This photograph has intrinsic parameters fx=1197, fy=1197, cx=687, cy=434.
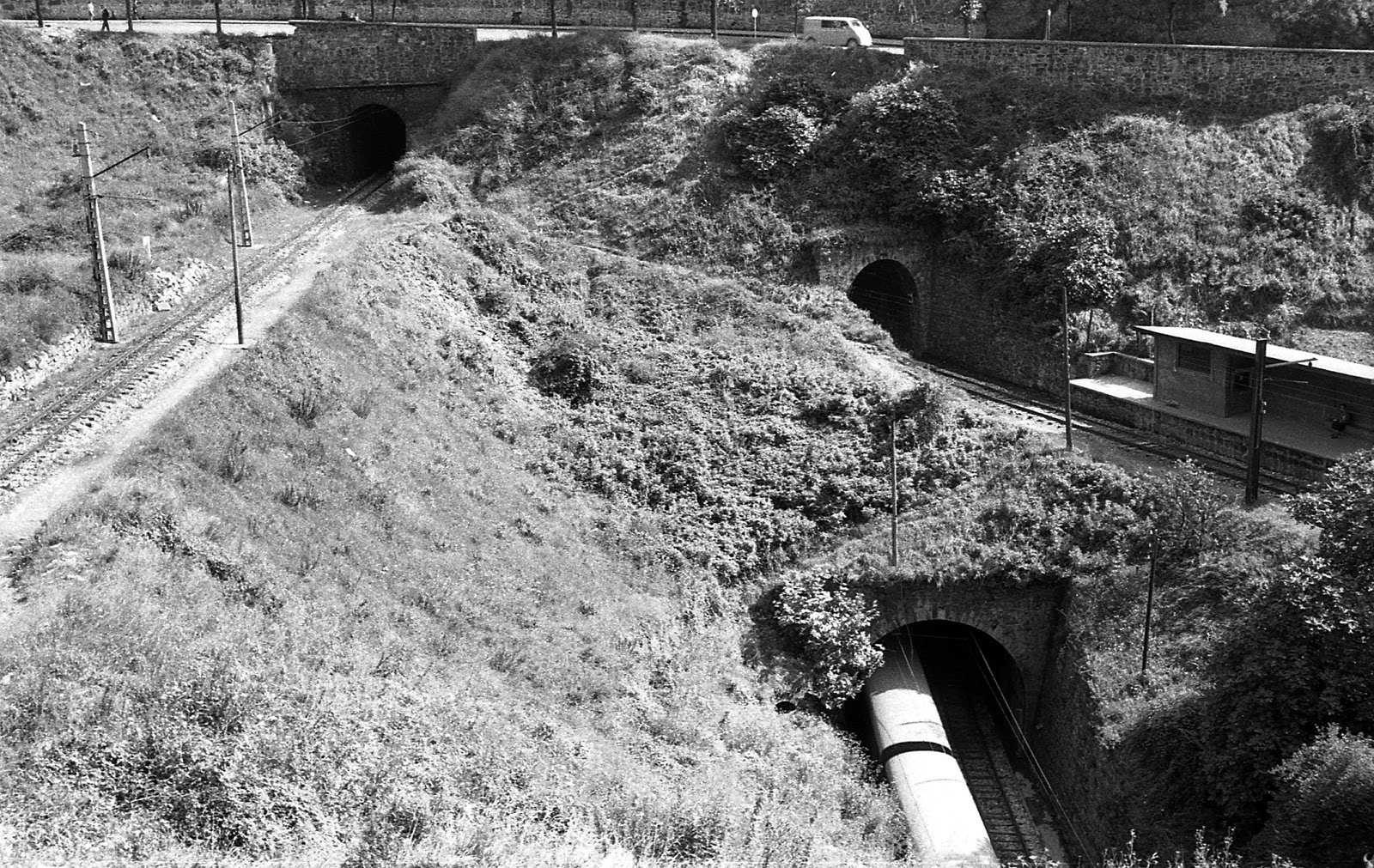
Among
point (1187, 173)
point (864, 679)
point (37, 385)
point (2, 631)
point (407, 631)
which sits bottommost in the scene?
point (864, 679)

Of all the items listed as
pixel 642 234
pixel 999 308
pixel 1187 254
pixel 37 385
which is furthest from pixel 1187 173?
pixel 37 385

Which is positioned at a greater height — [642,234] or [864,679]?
[642,234]

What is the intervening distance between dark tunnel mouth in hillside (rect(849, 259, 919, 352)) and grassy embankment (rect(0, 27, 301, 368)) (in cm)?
1842

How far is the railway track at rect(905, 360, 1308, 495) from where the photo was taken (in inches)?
1067

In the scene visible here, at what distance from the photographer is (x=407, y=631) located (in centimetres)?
1928

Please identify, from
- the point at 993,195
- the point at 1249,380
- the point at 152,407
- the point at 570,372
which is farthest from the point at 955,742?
the point at 152,407

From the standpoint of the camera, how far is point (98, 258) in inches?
975

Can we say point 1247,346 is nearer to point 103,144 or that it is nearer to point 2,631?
point 2,631

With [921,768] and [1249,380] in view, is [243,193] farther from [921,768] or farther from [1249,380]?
[1249,380]

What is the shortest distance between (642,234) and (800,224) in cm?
482

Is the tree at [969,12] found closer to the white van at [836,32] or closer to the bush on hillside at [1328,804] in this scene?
the white van at [836,32]

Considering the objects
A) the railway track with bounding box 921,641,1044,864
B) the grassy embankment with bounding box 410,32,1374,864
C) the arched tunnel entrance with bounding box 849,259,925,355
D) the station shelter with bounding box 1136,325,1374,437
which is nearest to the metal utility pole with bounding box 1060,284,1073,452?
the grassy embankment with bounding box 410,32,1374,864

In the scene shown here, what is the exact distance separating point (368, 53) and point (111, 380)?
74.9ft

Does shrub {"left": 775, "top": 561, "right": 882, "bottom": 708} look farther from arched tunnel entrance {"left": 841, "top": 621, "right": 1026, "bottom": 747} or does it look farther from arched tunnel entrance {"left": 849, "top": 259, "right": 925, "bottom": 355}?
arched tunnel entrance {"left": 849, "top": 259, "right": 925, "bottom": 355}
